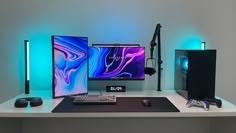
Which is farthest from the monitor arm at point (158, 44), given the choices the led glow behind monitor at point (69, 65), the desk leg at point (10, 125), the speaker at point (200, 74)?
the desk leg at point (10, 125)

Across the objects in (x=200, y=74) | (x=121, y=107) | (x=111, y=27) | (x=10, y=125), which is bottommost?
(x=10, y=125)

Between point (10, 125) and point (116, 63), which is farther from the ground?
point (116, 63)

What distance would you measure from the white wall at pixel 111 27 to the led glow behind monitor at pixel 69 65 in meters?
0.26

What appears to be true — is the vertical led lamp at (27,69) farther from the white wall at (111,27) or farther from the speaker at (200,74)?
the speaker at (200,74)

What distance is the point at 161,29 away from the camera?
218 centimetres

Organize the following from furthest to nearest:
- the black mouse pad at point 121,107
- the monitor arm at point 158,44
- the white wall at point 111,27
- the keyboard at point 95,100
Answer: the white wall at point 111,27
the monitor arm at point 158,44
the keyboard at point 95,100
the black mouse pad at point 121,107

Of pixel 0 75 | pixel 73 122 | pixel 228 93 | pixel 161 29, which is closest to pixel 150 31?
pixel 161 29

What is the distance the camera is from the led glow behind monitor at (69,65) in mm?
Result: 1769

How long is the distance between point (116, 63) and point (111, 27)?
0.33 meters

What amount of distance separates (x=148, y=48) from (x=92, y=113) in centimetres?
93

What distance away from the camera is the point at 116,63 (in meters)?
2.09

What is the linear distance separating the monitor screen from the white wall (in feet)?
0.40

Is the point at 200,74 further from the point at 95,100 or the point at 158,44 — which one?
the point at 95,100

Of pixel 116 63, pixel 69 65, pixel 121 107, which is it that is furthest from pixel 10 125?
pixel 116 63
